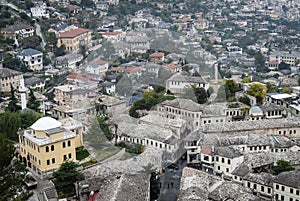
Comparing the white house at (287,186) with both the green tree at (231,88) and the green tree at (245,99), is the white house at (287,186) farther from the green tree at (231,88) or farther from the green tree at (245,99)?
the green tree at (231,88)

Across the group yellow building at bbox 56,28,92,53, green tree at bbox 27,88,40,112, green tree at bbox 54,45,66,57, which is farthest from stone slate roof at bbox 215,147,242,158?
yellow building at bbox 56,28,92,53

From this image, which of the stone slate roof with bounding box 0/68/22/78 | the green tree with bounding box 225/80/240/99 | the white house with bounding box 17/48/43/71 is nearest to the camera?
the green tree with bounding box 225/80/240/99

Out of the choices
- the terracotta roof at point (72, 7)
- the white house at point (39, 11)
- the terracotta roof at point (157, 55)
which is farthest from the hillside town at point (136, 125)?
the terracotta roof at point (72, 7)

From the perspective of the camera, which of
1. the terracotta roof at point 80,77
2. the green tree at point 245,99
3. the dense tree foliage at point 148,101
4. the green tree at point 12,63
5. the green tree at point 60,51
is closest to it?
the dense tree foliage at point 148,101

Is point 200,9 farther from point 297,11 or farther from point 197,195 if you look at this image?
point 197,195

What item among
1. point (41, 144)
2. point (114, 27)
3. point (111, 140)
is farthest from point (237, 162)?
point (114, 27)

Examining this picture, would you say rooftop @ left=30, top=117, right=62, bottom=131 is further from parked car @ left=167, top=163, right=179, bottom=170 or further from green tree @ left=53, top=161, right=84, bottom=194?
parked car @ left=167, top=163, right=179, bottom=170
